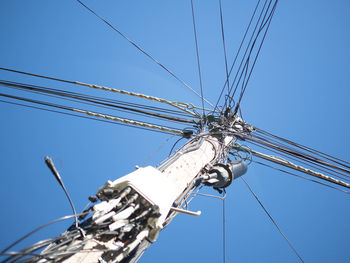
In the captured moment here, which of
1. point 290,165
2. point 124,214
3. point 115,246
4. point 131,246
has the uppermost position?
point 290,165

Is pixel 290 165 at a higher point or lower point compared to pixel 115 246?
higher

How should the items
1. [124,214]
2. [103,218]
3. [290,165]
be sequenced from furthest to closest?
[290,165] → [124,214] → [103,218]

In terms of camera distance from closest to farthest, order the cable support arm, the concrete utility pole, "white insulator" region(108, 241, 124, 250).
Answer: the concrete utility pole, "white insulator" region(108, 241, 124, 250), the cable support arm

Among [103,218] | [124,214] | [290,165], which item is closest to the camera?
[103,218]

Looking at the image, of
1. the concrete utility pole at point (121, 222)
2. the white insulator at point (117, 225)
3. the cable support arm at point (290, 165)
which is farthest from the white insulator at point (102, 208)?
the cable support arm at point (290, 165)

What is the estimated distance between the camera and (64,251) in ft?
5.23

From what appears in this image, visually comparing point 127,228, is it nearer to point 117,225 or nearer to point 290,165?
point 117,225

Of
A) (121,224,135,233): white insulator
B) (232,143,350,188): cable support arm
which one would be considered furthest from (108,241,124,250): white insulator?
(232,143,350,188): cable support arm

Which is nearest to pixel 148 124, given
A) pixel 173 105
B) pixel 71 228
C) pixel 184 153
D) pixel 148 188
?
pixel 173 105

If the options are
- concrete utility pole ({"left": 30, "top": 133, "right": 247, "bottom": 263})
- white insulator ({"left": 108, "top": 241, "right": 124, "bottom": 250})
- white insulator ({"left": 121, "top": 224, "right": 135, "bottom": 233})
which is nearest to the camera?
concrete utility pole ({"left": 30, "top": 133, "right": 247, "bottom": 263})

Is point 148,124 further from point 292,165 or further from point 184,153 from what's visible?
point 292,165

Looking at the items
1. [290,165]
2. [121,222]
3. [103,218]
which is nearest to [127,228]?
[121,222]

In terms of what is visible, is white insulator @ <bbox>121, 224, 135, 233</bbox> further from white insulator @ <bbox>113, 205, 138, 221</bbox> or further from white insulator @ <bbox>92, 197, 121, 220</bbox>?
white insulator @ <bbox>92, 197, 121, 220</bbox>

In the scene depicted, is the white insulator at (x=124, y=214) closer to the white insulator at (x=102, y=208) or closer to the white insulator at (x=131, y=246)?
the white insulator at (x=102, y=208)
